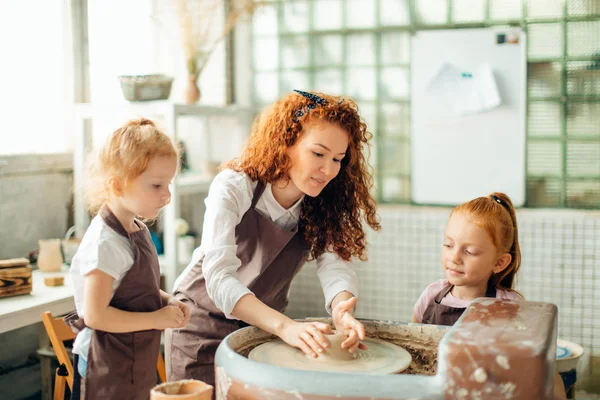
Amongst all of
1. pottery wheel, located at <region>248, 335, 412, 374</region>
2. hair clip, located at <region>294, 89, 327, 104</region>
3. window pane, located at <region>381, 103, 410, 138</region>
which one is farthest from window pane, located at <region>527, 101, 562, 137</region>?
pottery wheel, located at <region>248, 335, 412, 374</region>

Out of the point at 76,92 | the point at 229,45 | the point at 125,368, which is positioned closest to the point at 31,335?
the point at 76,92

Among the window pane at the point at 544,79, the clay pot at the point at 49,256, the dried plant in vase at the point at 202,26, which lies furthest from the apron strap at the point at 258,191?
the window pane at the point at 544,79

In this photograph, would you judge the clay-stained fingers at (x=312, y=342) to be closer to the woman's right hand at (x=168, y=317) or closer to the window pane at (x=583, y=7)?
the woman's right hand at (x=168, y=317)

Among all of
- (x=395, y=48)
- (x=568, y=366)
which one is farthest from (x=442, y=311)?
Result: (x=395, y=48)

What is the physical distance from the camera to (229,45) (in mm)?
4125

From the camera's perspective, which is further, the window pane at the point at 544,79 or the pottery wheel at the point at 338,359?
the window pane at the point at 544,79

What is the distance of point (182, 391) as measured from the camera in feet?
4.03

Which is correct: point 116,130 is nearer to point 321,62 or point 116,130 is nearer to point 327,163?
point 327,163

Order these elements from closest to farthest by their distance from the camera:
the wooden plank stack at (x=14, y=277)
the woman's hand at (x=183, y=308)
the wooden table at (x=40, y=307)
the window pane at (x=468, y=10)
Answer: the woman's hand at (x=183, y=308) → the wooden table at (x=40, y=307) → the wooden plank stack at (x=14, y=277) → the window pane at (x=468, y=10)

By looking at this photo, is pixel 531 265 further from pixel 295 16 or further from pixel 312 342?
pixel 312 342

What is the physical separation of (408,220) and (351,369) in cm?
223

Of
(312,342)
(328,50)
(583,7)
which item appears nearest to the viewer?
(312,342)

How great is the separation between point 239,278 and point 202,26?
7.72ft

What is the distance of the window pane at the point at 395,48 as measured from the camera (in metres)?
3.74
